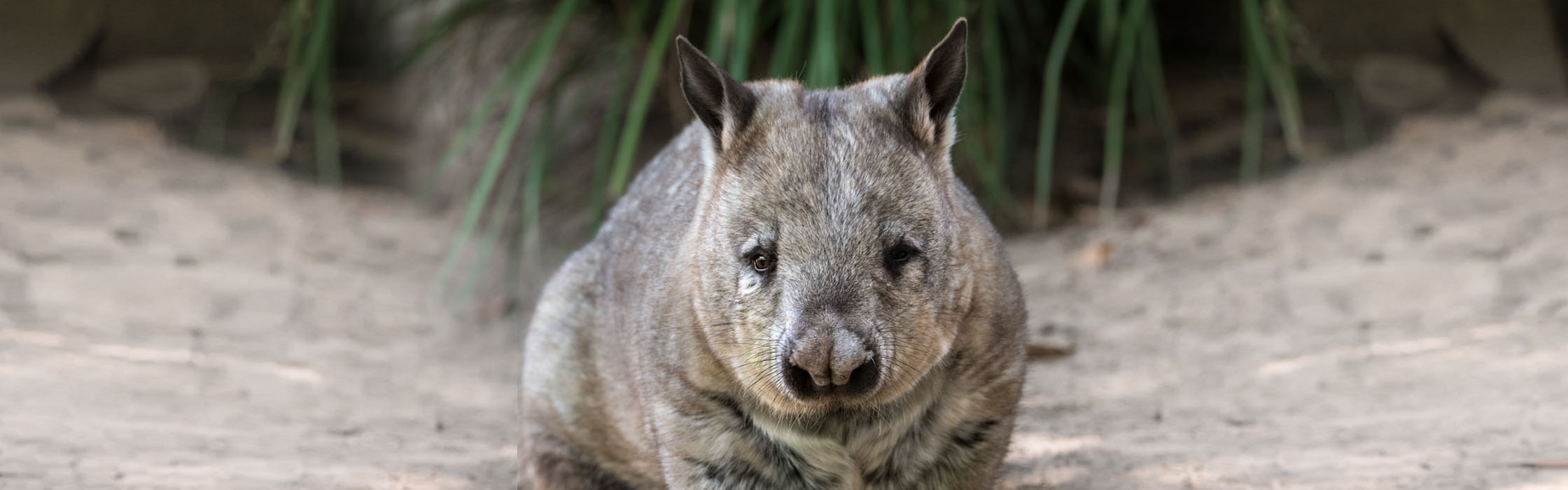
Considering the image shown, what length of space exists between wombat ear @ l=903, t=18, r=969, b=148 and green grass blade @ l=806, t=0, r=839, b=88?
1.68 m

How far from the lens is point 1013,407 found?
2658 mm

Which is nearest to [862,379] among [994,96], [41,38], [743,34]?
[743,34]

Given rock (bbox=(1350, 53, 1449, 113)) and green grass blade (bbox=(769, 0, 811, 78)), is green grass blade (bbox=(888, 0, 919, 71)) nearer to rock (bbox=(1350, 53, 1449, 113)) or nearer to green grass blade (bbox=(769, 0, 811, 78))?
green grass blade (bbox=(769, 0, 811, 78))

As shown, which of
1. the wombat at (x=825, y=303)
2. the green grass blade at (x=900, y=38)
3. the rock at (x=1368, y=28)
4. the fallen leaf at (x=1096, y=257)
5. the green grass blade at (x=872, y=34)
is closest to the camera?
the wombat at (x=825, y=303)

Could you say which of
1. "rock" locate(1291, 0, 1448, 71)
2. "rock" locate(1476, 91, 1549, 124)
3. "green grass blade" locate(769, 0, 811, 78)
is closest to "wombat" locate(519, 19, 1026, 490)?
"green grass blade" locate(769, 0, 811, 78)

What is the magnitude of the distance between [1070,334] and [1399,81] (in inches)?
101

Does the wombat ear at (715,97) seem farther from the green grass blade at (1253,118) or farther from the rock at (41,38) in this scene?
the rock at (41,38)

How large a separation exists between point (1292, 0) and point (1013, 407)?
4362mm

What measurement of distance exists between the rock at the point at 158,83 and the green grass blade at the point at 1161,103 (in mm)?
4900

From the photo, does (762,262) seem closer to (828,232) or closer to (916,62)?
(828,232)

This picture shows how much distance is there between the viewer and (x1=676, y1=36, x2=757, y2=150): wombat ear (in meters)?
2.44

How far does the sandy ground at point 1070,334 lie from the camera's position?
3.10 metres

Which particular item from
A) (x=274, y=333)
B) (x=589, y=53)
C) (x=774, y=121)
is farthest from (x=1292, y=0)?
(x=274, y=333)

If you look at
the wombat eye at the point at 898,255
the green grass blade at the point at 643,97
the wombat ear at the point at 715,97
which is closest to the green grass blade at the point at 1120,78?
the green grass blade at the point at 643,97
